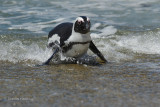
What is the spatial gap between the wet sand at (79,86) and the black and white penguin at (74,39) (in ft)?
0.89

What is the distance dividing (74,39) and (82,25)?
0.29 meters

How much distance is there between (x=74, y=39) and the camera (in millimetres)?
5801

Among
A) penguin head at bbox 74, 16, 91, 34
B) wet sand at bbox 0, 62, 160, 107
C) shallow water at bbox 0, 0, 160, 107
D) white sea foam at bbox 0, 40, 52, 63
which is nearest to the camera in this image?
wet sand at bbox 0, 62, 160, 107

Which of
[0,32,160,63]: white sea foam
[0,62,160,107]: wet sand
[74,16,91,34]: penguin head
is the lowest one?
[0,32,160,63]: white sea foam

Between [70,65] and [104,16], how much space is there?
6593 mm

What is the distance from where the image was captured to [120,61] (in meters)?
6.12

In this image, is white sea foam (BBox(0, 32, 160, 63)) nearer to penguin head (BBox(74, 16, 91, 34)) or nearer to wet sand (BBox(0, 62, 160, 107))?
wet sand (BBox(0, 62, 160, 107))

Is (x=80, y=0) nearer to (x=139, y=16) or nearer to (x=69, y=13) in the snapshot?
(x=69, y=13)

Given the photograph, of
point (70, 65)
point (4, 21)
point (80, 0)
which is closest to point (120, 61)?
point (70, 65)

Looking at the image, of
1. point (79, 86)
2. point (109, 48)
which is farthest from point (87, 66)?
point (109, 48)

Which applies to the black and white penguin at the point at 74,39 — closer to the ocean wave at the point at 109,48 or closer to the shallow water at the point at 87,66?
→ the shallow water at the point at 87,66

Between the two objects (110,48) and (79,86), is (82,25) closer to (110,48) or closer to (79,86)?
(79,86)

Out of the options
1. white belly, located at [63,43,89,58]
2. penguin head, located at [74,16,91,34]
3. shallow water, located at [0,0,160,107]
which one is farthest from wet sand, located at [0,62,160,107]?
penguin head, located at [74,16,91,34]

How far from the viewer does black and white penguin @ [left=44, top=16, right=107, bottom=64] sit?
5664 millimetres
